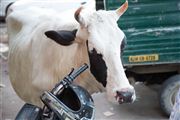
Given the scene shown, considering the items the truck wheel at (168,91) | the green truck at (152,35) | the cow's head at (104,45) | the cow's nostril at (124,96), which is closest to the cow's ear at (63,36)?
the cow's head at (104,45)

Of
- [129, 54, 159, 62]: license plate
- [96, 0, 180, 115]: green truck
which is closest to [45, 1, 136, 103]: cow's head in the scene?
[96, 0, 180, 115]: green truck

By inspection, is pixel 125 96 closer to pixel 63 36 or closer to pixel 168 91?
pixel 63 36

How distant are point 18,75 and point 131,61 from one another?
1.33 meters

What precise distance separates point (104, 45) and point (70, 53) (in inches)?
20.3

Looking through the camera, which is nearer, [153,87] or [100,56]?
[100,56]

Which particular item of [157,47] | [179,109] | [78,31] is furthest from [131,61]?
[179,109]

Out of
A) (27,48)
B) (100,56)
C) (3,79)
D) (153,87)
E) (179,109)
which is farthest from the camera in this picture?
(3,79)

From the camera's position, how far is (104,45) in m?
3.25

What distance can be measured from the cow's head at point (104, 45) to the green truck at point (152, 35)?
162 cm

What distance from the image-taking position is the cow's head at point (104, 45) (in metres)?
3.16

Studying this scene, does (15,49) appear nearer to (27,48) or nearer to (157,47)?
(27,48)

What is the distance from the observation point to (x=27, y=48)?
4410 millimetres

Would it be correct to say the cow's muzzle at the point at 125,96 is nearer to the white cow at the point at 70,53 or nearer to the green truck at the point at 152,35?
the white cow at the point at 70,53

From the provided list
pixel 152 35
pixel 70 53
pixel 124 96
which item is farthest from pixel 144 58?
pixel 124 96
